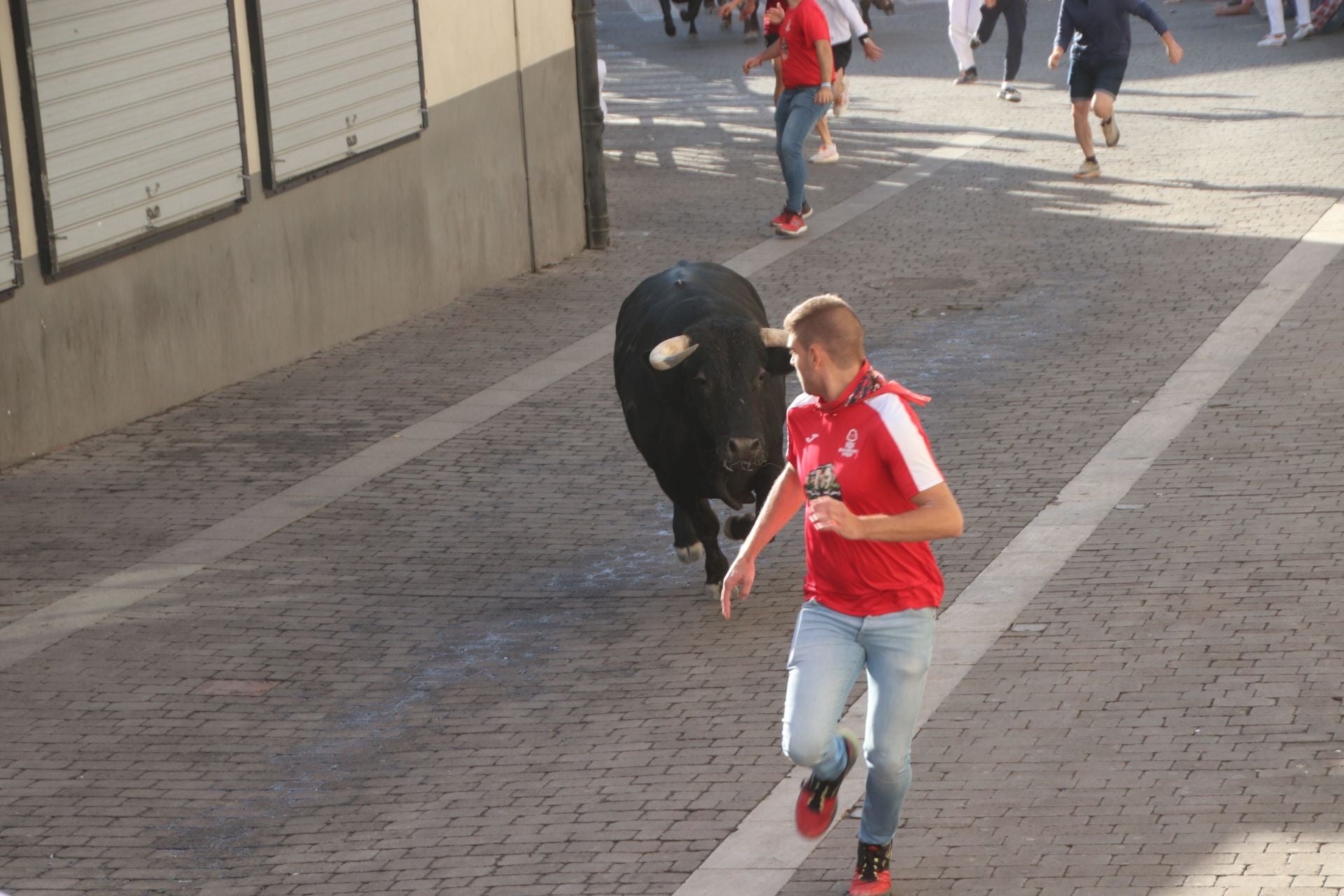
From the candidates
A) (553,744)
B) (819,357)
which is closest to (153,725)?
(553,744)

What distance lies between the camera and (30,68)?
1143cm

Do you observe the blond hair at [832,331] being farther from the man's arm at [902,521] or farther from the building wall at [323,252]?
the building wall at [323,252]

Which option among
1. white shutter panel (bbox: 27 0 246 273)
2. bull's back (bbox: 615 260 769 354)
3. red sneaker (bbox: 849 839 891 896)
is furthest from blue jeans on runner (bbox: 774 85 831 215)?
red sneaker (bbox: 849 839 891 896)

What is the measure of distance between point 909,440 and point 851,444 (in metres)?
0.18

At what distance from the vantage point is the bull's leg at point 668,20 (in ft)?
114

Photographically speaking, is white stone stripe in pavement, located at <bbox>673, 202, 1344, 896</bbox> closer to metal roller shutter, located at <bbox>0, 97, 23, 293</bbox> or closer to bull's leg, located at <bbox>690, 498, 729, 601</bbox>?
bull's leg, located at <bbox>690, 498, 729, 601</bbox>

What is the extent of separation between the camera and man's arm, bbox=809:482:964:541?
5367 millimetres

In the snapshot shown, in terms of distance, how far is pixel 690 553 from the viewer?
9.38 m

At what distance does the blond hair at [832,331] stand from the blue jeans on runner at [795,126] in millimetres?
11870

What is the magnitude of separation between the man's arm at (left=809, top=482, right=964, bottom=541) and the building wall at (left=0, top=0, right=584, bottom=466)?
24.8ft

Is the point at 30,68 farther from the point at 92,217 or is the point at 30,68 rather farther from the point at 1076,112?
the point at 1076,112

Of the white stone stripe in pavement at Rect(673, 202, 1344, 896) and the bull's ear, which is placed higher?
the bull's ear

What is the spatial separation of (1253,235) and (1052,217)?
2.09 meters

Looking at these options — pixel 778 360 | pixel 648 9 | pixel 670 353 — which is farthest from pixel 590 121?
pixel 648 9
